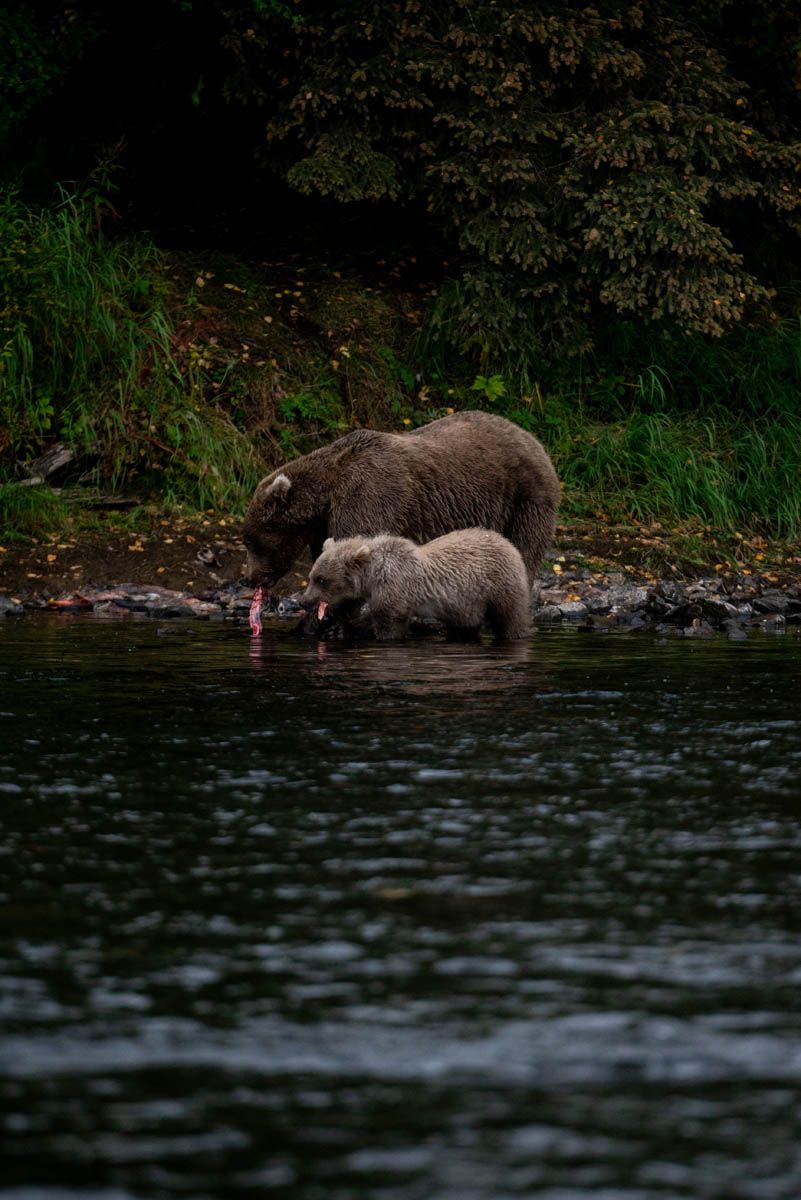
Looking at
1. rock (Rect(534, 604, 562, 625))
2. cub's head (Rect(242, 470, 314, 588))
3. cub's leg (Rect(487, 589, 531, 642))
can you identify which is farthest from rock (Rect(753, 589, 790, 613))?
cub's head (Rect(242, 470, 314, 588))

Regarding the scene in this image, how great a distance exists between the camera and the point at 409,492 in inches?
532

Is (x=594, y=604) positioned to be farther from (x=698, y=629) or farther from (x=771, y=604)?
(x=698, y=629)

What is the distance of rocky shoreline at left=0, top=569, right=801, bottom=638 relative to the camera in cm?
1441

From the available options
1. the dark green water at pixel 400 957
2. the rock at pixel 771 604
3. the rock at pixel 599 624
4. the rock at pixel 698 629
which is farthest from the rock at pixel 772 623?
the dark green water at pixel 400 957

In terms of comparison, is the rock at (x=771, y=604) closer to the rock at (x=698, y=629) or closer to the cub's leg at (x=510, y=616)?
the rock at (x=698, y=629)

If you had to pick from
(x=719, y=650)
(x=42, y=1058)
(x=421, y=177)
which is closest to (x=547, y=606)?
(x=719, y=650)

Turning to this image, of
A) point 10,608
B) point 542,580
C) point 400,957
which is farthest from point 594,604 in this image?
point 400,957

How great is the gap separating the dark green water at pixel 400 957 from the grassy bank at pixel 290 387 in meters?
10.2

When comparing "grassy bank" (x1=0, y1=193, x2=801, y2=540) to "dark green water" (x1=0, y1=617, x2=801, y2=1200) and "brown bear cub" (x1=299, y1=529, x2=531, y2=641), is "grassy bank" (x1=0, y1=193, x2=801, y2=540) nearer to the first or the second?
"brown bear cub" (x1=299, y1=529, x2=531, y2=641)

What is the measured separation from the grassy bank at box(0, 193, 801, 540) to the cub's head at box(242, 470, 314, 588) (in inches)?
138

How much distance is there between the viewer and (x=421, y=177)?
67.3 feet

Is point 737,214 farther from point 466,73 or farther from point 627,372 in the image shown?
point 466,73

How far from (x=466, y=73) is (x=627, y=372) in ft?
13.8

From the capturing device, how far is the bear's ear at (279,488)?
13484 millimetres
